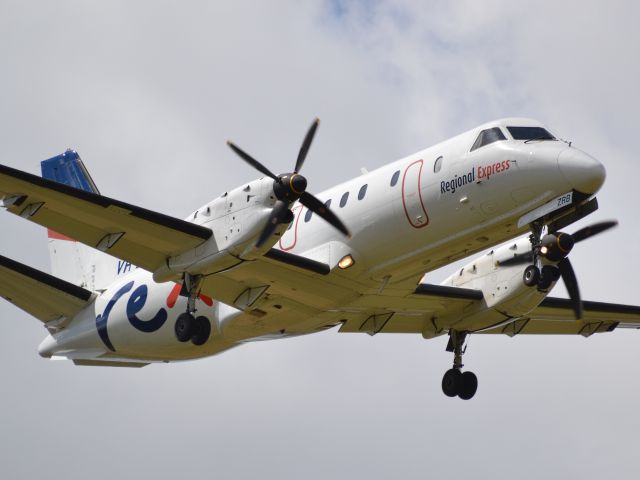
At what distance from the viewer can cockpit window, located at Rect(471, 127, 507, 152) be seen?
22.4m

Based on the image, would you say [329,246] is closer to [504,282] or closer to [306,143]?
[306,143]

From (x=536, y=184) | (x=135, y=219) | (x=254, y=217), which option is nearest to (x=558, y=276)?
(x=536, y=184)

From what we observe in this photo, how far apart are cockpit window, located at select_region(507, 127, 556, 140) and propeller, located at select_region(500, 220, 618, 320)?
1.90 m

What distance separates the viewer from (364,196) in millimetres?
23344

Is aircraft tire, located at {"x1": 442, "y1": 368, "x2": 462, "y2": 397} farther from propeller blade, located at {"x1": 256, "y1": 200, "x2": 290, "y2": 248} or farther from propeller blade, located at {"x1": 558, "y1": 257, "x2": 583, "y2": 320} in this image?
propeller blade, located at {"x1": 256, "y1": 200, "x2": 290, "y2": 248}

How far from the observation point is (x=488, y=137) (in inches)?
886

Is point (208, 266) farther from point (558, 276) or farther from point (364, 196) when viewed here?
point (558, 276)

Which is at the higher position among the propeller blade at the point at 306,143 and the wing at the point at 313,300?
the propeller blade at the point at 306,143

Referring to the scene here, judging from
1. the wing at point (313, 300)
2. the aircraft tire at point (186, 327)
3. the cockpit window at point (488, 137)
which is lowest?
the aircraft tire at point (186, 327)

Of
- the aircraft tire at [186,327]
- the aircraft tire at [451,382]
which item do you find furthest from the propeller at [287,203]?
the aircraft tire at [451,382]

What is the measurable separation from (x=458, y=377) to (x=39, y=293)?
10101 millimetres

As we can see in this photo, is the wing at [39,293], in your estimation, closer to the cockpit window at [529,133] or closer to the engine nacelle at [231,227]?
the engine nacelle at [231,227]

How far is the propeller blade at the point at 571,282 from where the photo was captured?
24719 millimetres

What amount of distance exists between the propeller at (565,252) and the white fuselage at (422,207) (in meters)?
0.69
